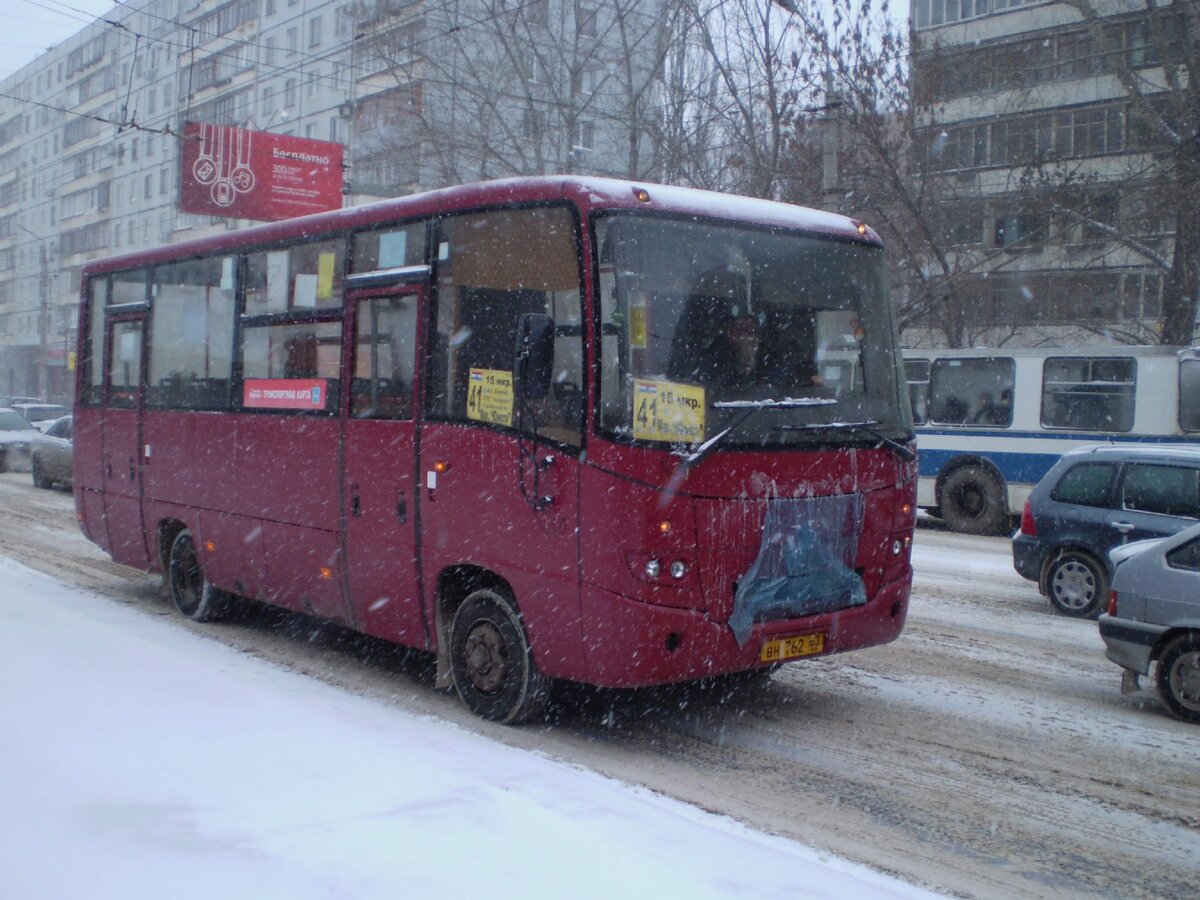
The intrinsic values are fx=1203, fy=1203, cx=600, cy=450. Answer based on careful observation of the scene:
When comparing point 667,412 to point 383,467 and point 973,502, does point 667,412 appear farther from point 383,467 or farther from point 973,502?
point 973,502

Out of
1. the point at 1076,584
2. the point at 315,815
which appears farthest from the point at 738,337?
the point at 1076,584

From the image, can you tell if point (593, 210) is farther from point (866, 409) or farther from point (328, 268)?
point (328, 268)

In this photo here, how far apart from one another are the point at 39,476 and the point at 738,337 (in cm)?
2219

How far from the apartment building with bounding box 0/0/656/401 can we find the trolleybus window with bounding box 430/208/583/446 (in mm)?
11758

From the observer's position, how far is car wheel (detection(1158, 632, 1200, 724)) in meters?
7.48

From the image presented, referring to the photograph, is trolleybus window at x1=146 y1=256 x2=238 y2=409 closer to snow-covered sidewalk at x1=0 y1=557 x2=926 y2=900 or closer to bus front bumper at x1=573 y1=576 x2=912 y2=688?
snow-covered sidewalk at x1=0 y1=557 x2=926 y2=900

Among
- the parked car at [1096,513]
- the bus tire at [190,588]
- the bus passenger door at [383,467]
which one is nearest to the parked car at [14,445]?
the bus tire at [190,588]

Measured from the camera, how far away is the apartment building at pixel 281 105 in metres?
30.3

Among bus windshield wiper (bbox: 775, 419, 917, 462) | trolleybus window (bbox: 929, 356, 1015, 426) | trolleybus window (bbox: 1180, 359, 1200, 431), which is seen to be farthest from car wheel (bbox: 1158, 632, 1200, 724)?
trolleybus window (bbox: 929, 356, 1015, 426)

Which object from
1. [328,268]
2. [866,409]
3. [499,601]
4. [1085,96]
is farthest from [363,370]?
[1085,96]

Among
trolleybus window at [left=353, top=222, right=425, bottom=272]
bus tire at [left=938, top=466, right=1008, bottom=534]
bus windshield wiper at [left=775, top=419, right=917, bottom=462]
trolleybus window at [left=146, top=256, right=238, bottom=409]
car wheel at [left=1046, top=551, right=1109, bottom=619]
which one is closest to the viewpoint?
bus windshield wiper at [left=775, top=419, right=917, bottom=462]

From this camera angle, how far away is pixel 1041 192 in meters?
25.2

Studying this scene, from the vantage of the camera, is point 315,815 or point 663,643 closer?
point 315,815

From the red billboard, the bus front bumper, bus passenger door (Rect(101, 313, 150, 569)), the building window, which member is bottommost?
the bus front bumper
